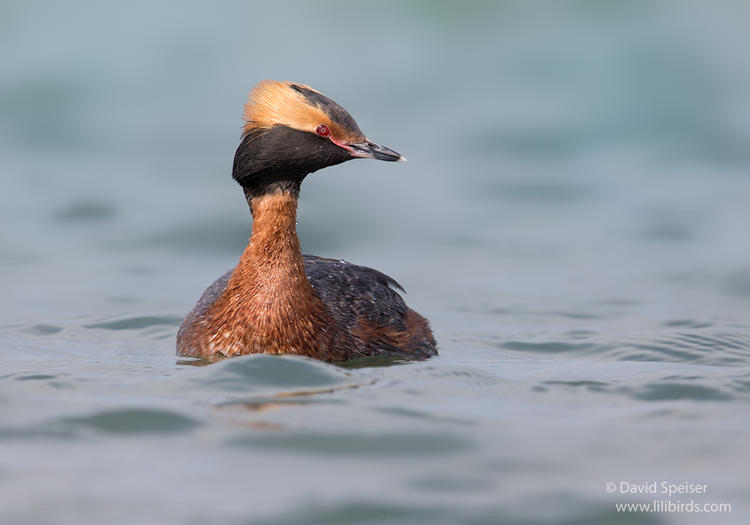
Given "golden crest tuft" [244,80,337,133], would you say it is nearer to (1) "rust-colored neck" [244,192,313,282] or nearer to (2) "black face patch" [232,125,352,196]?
(2) "black face patch" [232,125,352,196]

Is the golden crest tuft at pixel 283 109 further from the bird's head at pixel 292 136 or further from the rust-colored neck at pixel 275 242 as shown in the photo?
the rust-colored neck at pixel 275 242

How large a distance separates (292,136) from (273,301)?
4.43 ft

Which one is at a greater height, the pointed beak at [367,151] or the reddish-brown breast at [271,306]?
the pointed beak at [367,151]

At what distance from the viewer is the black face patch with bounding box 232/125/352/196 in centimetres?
986

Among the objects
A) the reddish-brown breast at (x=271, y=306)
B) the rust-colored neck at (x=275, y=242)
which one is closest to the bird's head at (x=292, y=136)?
the rust-colored neck at (x=275, y=242)

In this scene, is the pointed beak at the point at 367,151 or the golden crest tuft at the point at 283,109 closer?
the golden crest tuft at the point at 283,109

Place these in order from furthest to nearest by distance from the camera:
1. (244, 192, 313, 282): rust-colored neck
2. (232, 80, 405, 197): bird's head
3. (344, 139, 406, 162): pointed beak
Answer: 1. (244, 192, 313, 282): rust-colored neck
2. (344, 139, 406, 162): pointed beak
3. (232, 80, 405, 197): bird's head

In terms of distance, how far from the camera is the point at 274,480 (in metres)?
6.93

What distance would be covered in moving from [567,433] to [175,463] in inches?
99.3

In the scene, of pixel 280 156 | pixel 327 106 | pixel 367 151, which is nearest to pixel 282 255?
pixel 280 156

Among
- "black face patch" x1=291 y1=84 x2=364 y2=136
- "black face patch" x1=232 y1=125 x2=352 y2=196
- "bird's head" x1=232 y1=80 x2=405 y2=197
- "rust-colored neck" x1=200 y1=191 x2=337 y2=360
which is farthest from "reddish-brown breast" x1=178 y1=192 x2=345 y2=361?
"black face patch" x1=291 y1=84 x2=364 y2=136

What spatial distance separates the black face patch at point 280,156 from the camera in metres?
9.86

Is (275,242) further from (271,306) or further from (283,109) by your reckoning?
(283,109)

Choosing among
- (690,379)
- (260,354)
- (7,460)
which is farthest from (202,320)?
(690,379)
